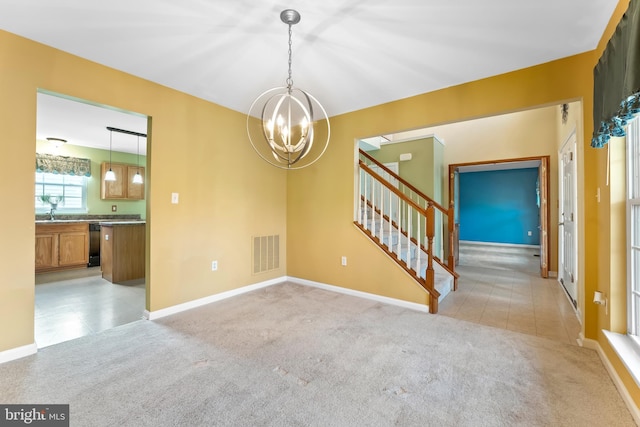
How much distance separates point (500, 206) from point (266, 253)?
21.5ft

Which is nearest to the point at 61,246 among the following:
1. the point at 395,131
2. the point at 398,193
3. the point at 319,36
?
the point at 319,36

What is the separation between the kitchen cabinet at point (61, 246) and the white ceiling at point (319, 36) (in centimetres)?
400

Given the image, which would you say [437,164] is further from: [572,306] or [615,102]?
[615,102]

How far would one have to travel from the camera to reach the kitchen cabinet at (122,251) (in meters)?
4.06

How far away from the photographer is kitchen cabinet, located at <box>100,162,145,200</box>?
565 cm

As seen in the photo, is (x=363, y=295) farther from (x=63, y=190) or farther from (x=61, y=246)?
(x=63, y=190)

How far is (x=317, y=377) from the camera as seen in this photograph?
1776mm

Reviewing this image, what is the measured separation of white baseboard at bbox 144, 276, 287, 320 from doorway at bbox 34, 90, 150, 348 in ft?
0.68

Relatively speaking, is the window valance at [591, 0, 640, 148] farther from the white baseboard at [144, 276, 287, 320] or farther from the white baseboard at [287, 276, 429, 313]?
the white baseboard at [144, 276, 287, 320]

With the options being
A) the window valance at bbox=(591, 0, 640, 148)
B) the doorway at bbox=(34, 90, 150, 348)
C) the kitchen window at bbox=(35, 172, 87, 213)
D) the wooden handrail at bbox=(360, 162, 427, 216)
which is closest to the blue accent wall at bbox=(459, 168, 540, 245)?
the wooden handrail at bbox=(360, 162, 427, 216)

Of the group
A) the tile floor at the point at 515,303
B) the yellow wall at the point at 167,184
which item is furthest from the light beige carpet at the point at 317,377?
the yellow wall at the point at 167,184

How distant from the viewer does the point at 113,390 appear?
1.64 meters

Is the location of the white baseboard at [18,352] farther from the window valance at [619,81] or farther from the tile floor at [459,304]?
the window valance at [619,81]

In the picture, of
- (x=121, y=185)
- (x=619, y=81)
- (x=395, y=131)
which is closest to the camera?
(x=619, y=81)
